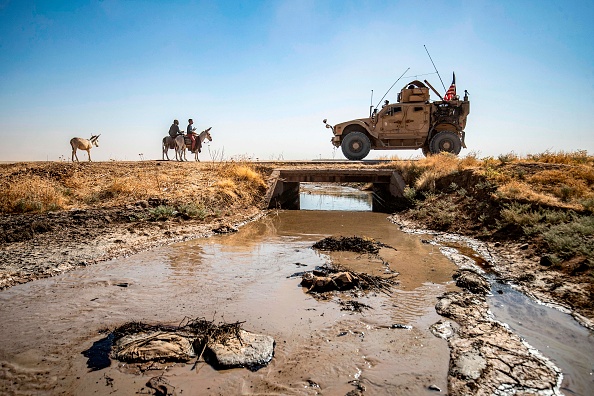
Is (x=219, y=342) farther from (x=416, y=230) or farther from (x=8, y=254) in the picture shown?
(x=416, y=230)

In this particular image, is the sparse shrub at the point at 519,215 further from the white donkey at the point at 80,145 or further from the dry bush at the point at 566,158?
the white donkey at the point at 80,145

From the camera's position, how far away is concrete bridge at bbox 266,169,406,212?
47.8 ft

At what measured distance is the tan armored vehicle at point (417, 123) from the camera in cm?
1647

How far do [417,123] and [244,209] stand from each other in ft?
29.7

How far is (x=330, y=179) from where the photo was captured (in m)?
15.1

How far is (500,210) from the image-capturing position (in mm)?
9375

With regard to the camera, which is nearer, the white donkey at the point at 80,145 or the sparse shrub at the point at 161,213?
the sparse shrub at the point at 161,213

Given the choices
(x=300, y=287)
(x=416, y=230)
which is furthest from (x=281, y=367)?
(x=416, y=230)

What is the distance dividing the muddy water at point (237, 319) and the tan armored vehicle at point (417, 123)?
32.7 feet

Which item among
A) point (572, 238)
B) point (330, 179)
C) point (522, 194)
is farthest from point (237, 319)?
point (330, 179)

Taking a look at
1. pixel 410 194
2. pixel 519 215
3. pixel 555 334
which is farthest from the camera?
pixel 410 194

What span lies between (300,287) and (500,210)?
6340 millimetres

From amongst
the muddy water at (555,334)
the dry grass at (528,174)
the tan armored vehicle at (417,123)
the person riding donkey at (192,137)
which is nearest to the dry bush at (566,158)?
the dry grass at (528,174)

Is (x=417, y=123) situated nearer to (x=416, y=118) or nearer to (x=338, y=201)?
(x=416, y=118)
